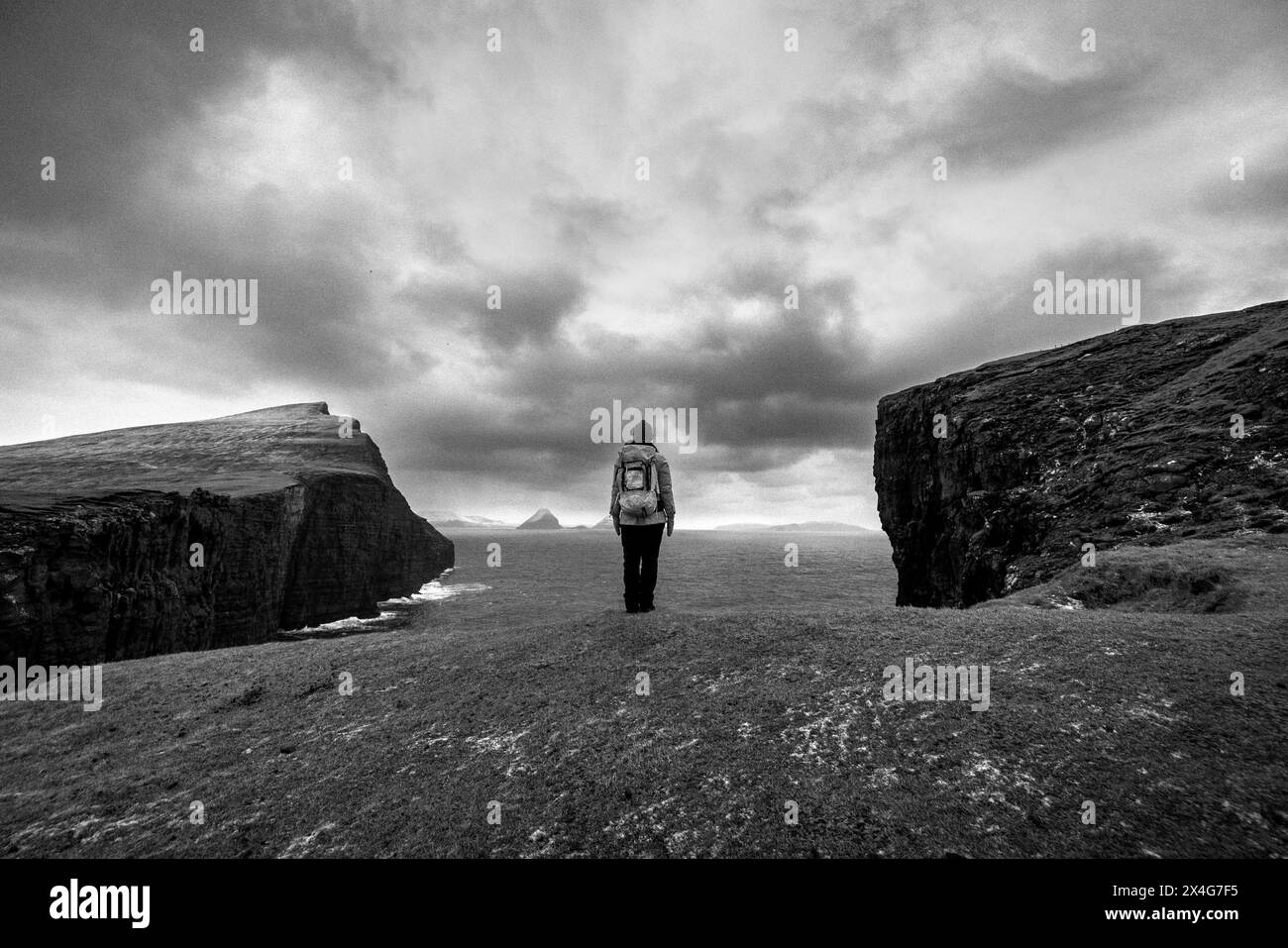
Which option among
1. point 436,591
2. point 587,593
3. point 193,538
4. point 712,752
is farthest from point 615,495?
point 436,591

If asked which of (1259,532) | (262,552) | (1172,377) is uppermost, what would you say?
(1172,377)

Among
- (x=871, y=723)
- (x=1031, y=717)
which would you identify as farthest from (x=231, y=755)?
(x=1031, y=717)

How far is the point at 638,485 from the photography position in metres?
11.0

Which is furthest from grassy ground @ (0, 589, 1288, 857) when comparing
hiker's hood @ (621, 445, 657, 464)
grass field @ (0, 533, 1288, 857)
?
hiker's hood @ (621, 445, 657, 464)

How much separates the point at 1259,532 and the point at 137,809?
27.3m

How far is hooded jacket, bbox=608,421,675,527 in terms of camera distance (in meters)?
11.1

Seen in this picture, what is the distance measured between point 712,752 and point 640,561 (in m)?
5.83

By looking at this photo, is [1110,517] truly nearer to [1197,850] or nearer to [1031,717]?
[1031,717]

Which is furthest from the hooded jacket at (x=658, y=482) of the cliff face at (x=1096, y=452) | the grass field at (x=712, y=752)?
the cliff face at (x=1096, y=452)

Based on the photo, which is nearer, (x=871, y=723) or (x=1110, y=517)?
(x=871, y=723)

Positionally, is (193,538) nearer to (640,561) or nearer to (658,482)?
(640,561)

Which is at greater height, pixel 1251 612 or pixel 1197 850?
pixel 1251 612
